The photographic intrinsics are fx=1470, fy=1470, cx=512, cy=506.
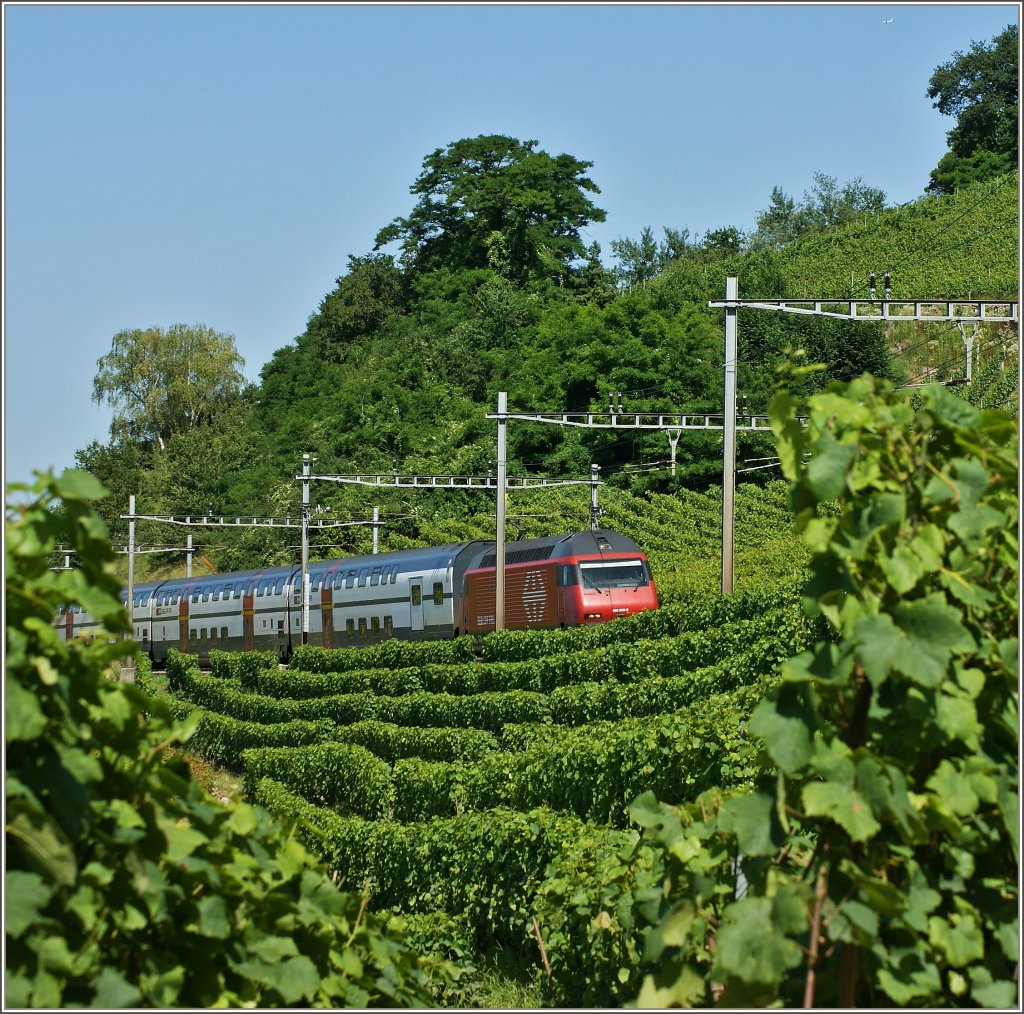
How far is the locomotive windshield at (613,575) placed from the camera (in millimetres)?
35062

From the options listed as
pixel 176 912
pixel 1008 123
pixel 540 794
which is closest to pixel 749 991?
pixel 176 912

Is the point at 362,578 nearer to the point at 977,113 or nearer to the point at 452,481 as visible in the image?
the point at 452,481

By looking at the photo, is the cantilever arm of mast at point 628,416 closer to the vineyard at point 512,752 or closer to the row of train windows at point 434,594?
the vineyard at point 512,752

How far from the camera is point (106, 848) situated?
406cm

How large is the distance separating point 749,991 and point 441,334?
84.8m

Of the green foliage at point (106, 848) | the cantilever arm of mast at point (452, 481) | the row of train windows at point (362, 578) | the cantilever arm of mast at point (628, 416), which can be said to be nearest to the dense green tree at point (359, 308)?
the cantilever arm of mast at point (452, 481)

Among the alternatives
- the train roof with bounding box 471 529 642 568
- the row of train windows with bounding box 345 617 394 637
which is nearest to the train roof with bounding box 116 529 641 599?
the train roof with bounding box 471 529 642 568

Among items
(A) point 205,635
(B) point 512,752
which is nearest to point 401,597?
(A) point 205,635

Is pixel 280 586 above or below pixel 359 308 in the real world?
below

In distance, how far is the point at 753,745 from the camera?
14133 mm

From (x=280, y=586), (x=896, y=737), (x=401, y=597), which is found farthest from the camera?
(x=280, y=586)

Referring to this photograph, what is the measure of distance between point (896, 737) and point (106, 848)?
A: 225cm

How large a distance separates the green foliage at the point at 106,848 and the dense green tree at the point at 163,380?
83901 mm

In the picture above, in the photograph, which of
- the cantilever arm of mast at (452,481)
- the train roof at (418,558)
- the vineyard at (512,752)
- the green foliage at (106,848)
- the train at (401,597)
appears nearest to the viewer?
the green foliage at (106,848)
